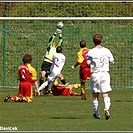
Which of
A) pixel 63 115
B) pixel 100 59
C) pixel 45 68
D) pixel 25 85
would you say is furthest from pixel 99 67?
pixel 45 68

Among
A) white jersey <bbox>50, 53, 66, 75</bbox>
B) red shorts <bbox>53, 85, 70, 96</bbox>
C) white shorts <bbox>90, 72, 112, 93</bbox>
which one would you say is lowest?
red shorts <bbox>53, 85, 70, 96</bbox>

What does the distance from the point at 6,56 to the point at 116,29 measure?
4088mm

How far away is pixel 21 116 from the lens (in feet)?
49.2

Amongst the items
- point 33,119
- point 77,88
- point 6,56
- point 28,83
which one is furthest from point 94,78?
point 6,56

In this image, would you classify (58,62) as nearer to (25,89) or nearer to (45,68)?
(45,68)

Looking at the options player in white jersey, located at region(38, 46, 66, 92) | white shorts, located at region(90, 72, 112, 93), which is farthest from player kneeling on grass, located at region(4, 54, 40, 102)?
white shorts, located at region(90, 72, 112, 93)

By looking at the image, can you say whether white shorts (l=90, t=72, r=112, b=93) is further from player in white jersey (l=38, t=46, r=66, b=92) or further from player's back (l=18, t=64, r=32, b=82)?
player in white jersey (l=38, t=46, r=66, b=92)

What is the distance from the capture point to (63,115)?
15.4 meters

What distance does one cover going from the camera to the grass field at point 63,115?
13.3 m

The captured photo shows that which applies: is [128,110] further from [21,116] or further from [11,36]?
[11,36]

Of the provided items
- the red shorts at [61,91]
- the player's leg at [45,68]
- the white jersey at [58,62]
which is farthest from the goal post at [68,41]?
the white jersey at [58,62]

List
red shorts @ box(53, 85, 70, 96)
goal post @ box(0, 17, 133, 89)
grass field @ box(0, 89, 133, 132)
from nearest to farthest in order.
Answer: grass field @ box(0, 89, 133, 132) → red shorts @ box(53, 85, 70, 96) → goal post @ box(0, 17, 133, 89)

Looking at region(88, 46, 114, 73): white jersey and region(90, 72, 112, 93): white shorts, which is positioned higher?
region(88, 46, 114, 73): white jersey

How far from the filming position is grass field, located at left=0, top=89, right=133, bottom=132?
13289 mm
